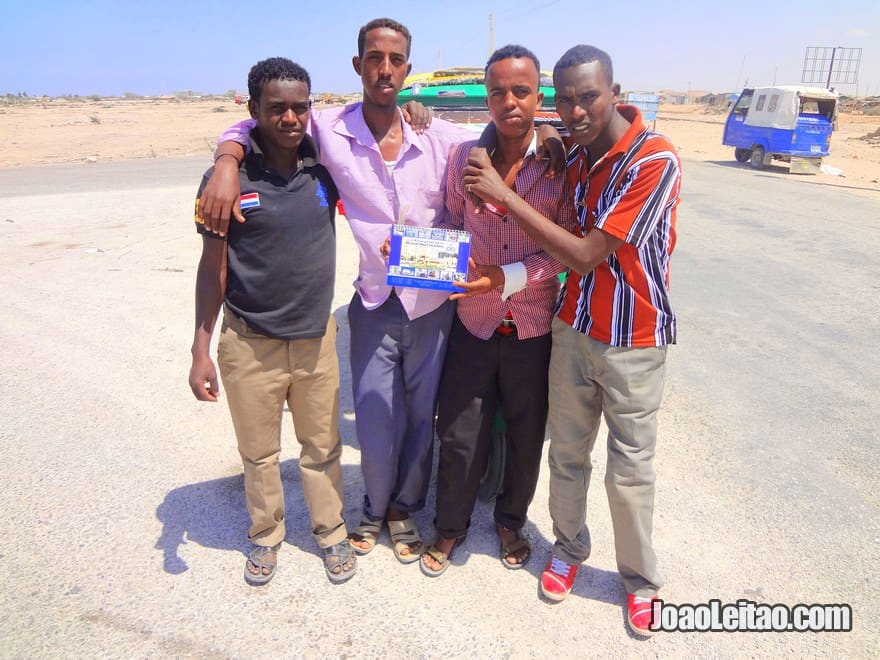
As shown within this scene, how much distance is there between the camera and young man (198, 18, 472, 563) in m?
2.57

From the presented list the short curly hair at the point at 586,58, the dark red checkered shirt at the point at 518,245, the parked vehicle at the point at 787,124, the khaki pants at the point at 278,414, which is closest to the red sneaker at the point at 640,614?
the dark red checkered shirt at the point at 518,245

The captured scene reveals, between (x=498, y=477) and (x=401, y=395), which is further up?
(x=401, y=395)

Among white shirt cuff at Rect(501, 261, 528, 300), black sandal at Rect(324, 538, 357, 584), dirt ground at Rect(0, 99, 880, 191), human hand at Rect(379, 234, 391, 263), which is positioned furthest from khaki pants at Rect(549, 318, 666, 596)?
dirt ground at Rect(0, 99, 880, 191)

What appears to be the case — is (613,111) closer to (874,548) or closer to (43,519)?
(874,548)

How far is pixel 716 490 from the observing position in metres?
3.32

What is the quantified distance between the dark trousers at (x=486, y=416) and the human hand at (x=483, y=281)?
260 millimetres

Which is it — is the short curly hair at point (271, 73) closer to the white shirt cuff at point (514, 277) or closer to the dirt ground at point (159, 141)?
the white shirt cuff at point (514, 277)

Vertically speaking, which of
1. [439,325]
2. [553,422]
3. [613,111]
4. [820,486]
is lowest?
[820,486]

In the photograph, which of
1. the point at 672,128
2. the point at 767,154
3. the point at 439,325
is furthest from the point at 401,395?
the point at 672,128

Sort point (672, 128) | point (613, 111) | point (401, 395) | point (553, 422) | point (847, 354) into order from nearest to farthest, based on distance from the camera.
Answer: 1. point (613, 111)
2. point (553, 422)
3. point (401, 395)
4. point (847, 354)
5. point (672, 128)

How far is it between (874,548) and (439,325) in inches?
88.2

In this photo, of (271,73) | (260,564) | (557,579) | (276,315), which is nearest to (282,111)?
(271,73)

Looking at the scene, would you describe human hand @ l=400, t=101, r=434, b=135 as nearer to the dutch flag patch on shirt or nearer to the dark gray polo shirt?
the dark gray polo shirt

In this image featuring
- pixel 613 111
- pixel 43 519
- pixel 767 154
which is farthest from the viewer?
pixel 767 154
